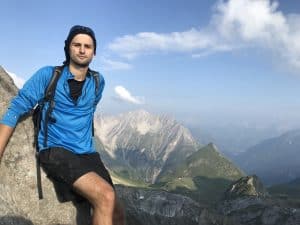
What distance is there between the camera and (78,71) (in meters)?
13.2

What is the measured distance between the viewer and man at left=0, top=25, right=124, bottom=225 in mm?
12305

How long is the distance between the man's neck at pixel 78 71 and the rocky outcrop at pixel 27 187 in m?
2.57

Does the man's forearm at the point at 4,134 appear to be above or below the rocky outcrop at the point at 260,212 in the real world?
above

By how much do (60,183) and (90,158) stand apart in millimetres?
1355

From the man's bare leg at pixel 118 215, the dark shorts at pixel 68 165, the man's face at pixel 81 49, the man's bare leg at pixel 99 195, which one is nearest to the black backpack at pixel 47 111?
the dark shorts at pixel 68 165

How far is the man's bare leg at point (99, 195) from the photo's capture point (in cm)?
1209

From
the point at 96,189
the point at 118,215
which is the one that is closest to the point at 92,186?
the point at 96,189

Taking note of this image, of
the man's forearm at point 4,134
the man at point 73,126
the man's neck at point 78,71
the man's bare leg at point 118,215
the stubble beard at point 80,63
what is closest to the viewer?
the man at point 73,126

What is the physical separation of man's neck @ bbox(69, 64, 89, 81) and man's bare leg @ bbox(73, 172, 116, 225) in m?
3.08

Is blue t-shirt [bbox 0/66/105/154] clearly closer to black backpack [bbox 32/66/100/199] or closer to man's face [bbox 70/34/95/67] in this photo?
black backpack [bbox 32/66/100/199]

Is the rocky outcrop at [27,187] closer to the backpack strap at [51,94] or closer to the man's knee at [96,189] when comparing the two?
the backpack strap at [51,94]

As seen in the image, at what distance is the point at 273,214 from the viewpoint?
147625 millimetres

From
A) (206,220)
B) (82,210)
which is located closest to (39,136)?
(82,210)

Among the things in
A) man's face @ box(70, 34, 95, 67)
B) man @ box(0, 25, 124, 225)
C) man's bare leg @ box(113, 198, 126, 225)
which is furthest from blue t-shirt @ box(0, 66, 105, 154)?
man's bare leg @ box(113, 198, 126, 225)
